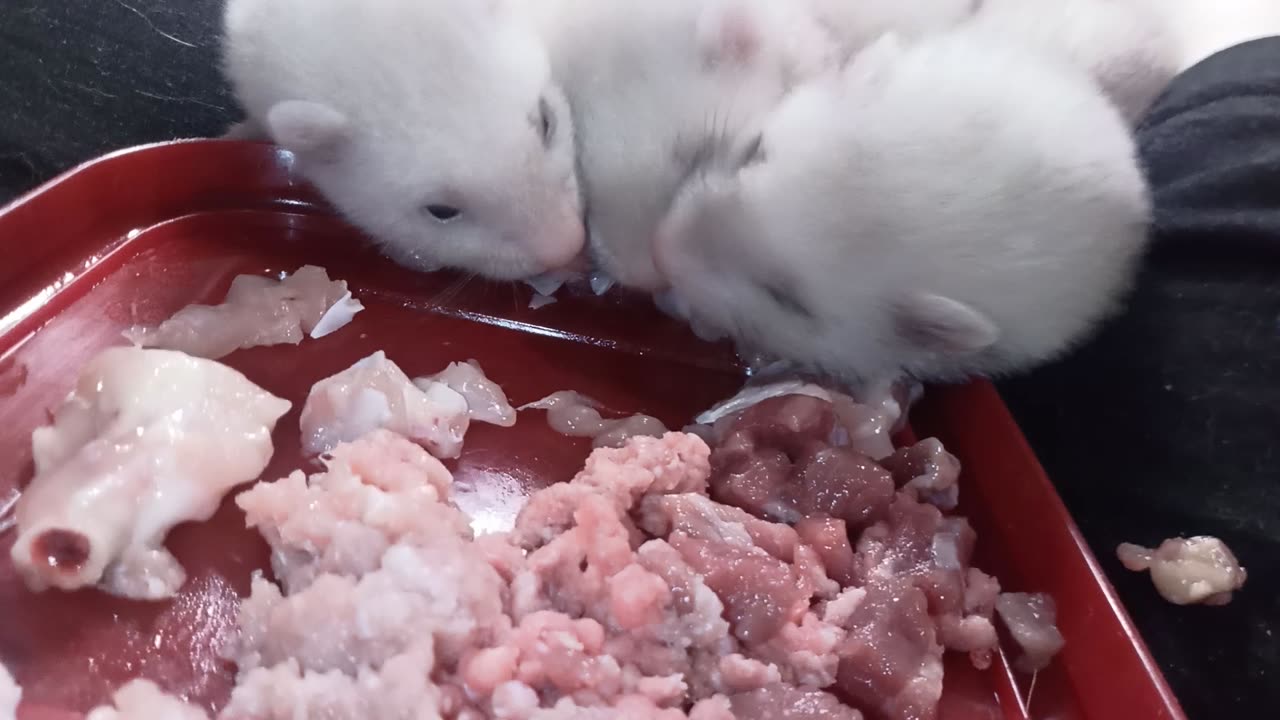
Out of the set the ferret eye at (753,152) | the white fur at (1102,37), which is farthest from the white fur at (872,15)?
the ferret eye at (753,152)

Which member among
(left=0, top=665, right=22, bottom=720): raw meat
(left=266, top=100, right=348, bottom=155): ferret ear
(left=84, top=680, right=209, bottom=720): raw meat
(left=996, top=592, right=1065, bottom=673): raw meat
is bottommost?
(left=0, top=665, right=22, bottom=720): raw meat

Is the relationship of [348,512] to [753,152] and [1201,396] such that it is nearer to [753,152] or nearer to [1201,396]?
[753,152]

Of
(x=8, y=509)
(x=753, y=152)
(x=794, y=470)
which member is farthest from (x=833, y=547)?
(x=8, y=509)

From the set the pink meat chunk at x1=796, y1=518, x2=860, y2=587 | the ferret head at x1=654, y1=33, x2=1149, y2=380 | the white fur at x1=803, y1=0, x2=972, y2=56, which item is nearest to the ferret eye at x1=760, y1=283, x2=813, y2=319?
the ferret head at x1=654, y1=33, x2=1149, y2=380

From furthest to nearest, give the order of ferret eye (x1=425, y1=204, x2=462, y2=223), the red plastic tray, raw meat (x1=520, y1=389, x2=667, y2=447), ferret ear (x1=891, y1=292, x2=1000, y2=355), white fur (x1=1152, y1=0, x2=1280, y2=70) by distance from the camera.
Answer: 1. white fur (x1=1152, y1=0, x2=1280, y2=70)
2. ferret eye (x1=425, y1=204, x2=462, y2=223)
3. raw meat (x1=520, y1=389, x2=667, y2=447)
4. ferret ear (x1=891, y1=292, x2=1000, y2=355)
5. the red plastic tray

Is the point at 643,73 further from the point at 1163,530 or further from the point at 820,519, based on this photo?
the point at 1163,530

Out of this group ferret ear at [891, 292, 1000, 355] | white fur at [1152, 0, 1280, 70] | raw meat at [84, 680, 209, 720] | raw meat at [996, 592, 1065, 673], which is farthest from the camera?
white fur at [1152, 0, 1280, 70]

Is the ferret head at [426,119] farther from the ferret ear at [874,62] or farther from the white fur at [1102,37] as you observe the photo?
the white fur at [1102,37]

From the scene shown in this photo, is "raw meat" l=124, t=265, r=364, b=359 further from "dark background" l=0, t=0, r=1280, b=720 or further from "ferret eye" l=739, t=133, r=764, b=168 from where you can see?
"dark background" l=0, t=0, r=1280, b=720
